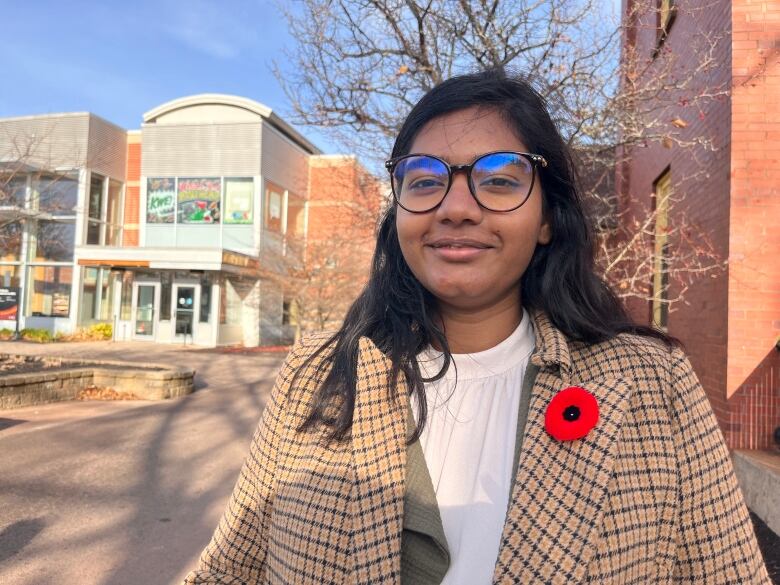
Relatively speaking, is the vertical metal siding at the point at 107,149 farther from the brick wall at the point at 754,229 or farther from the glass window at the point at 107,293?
the brick wall at the point at 754,229

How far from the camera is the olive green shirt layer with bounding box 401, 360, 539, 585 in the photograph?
1.35 meters

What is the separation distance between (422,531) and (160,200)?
24956mm

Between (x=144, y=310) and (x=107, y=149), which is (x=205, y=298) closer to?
(x=144, y=310)

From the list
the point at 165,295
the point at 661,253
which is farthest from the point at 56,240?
the point at 661,253

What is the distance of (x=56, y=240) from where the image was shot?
76.1 feet

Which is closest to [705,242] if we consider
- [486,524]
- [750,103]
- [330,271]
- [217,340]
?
[750,103]

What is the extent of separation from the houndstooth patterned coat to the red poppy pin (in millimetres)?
23

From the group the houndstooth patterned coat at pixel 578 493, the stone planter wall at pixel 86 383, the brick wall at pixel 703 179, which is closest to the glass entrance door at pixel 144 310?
the stone planter wall at pixel 86 383

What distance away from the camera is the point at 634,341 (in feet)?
5.07

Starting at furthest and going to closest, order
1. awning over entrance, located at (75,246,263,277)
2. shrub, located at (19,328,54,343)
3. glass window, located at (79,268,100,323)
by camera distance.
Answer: glass window, located at (79,268,100,323), awning over entrance, located at (75,246,263,277), shrub, located at (19,328,54,343)

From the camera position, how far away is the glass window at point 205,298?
23.0 meters

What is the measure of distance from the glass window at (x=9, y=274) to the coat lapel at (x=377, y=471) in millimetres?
26192

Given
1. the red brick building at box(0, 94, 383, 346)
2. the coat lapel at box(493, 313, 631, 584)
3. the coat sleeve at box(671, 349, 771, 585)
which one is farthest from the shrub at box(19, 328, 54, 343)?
the coat sleeve at box(671, 349, 771, 585)

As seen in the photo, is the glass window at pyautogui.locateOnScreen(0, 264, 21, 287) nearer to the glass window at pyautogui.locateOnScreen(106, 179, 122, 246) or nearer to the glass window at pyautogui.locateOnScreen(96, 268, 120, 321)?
the glass window at pyautogui.locateOnScreen(96, 268, 120, 321)
